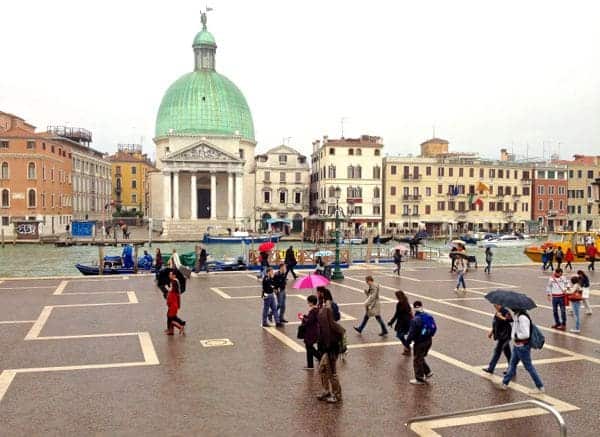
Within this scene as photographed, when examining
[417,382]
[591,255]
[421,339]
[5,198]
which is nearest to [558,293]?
[421,339]

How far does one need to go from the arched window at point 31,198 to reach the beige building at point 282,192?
96.1 ft

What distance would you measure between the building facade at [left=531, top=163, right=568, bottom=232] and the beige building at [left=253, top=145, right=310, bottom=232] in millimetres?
33214

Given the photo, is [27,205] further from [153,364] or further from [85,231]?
[153,364]

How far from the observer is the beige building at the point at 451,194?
255 ft

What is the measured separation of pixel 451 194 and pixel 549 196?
17.0 metres

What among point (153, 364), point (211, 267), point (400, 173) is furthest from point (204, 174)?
point (153, 364)

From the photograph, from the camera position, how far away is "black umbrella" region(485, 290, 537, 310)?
958 centimetres

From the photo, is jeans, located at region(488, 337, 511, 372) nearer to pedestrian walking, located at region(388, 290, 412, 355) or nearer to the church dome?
pedestrian walking, located at region(388, 290, 412, 355)

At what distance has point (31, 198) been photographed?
67.4m

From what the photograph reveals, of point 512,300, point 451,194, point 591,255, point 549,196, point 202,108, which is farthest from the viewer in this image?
point 202,108

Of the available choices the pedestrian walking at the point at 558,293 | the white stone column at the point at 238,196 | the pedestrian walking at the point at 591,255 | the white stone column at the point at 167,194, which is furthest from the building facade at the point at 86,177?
the pedestrian walking at the point at 558,293

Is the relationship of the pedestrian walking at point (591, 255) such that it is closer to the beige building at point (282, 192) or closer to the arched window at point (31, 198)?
the beige building at point (282, 192)

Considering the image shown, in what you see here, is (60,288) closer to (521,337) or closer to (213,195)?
(521,337)

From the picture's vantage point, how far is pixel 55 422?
27.3 feet
